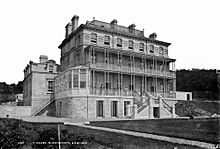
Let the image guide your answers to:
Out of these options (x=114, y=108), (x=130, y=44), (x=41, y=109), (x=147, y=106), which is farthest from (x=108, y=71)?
(x=41, y=109)

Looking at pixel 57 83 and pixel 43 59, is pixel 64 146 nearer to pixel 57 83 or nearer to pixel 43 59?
pixel 57 83

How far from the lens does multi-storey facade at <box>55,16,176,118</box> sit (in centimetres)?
2866

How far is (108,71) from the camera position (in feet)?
103

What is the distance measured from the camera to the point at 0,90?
72188 millimetres

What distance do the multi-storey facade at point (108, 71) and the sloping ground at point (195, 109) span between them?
2.35 metres

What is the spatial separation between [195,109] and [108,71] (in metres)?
14.2

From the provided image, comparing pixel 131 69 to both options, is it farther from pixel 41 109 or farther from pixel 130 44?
A: pixel 41 109

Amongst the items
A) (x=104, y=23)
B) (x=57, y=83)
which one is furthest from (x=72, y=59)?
(x=104, y=23)

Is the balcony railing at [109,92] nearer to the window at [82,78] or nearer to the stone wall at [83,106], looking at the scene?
the stone wall at [83,106]

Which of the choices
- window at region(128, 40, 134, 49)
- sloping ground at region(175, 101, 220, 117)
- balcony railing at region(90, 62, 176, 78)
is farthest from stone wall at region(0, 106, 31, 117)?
sloping ground at region(175, 101, 220, 117)

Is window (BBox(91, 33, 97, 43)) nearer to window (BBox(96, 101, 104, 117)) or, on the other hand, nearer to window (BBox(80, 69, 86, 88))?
window (BBox(80, 69, 86, 88))

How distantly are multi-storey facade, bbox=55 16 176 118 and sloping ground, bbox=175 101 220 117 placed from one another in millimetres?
2345

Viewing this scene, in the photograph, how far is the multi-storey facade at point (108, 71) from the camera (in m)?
28.7

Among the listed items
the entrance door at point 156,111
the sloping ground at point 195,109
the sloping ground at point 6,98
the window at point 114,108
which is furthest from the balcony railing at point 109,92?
the sloping ground at point 6,98
